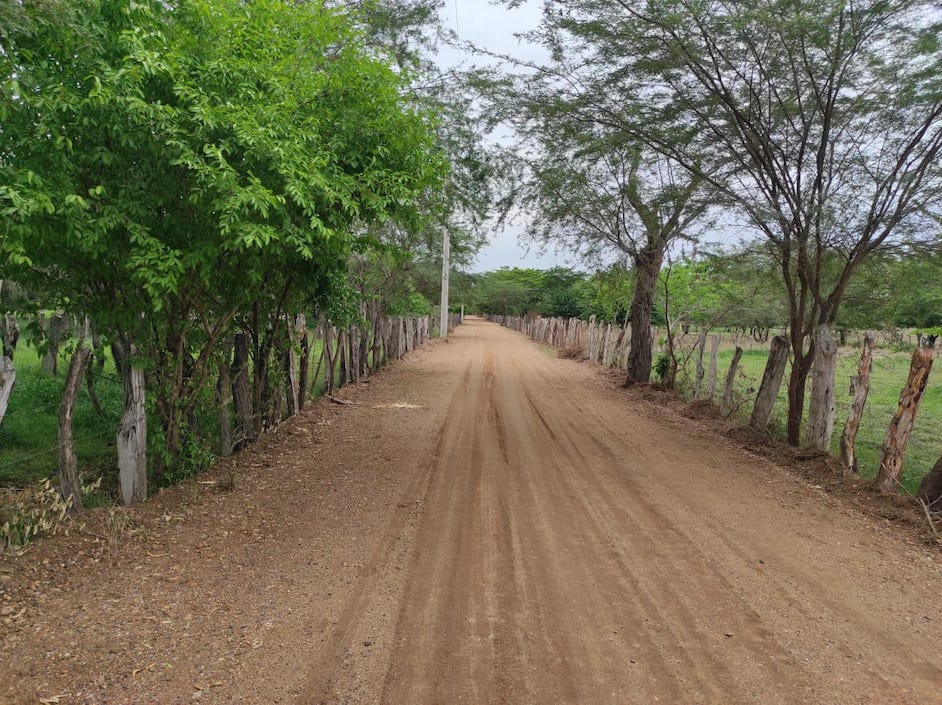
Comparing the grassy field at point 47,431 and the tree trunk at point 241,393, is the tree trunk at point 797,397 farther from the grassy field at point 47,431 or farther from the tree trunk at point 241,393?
the grassy field at point 47,431

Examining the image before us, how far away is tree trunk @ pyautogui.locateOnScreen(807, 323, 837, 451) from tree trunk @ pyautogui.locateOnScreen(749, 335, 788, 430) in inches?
41.1

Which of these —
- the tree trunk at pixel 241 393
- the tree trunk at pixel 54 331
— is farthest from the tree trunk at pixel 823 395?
the tree trunk at pixel 54 331

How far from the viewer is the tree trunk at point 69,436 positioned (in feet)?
15.6

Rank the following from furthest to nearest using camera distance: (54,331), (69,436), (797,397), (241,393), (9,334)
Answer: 1. (54,331)
2. (797,397)
3. (241,393)
4. (9,334)
5. (69,436)

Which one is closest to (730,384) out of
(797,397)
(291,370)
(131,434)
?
(797,397)

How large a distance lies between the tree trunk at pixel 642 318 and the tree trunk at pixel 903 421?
871cm

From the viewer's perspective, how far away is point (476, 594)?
157 inches

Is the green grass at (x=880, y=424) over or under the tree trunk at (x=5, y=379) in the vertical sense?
under

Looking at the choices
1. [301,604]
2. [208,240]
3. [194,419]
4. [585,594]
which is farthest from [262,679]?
[194,419]

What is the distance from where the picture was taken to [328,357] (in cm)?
1162

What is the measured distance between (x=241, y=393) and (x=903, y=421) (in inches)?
303

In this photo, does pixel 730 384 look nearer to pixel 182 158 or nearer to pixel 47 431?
pixel 182 158

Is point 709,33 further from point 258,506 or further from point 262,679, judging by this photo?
point 262,679

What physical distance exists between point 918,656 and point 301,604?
3767 millimetres
